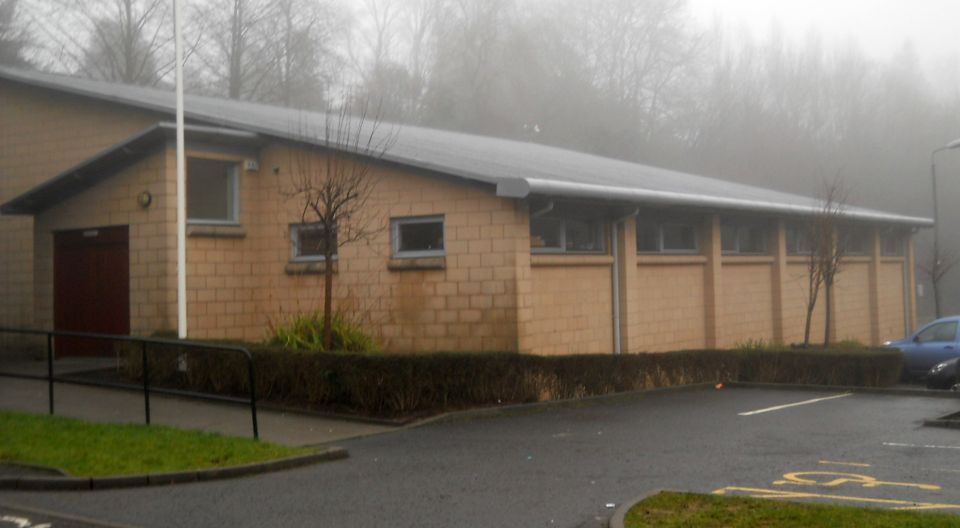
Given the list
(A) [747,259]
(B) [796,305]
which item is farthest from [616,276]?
(B) [796,305]

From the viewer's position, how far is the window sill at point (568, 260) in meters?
17.5

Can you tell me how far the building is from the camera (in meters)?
17.2

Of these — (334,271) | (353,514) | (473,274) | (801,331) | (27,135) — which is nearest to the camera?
(353,514)

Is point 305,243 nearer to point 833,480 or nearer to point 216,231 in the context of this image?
point 216,231

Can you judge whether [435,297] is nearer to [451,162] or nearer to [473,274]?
[473,274]

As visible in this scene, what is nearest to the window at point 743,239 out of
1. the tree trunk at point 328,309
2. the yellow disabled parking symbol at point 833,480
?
the tree trunk at point 328,309

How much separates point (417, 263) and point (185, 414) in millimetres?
5153

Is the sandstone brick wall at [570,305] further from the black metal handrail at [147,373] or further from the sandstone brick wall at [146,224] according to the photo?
the sandstone brick wall at [146,224]

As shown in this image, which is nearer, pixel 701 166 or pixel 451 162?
pixel 451 162

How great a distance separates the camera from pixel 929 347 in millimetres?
23391

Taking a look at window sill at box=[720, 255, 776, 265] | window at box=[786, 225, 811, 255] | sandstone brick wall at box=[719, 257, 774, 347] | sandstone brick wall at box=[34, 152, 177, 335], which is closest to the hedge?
sandstone brick wall at box=[34, 152, 177, 335]

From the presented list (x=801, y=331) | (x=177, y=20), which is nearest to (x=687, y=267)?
(x=801, y=331)

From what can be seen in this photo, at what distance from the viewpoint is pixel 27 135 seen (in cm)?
2172

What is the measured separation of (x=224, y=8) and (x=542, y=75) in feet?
67.0
